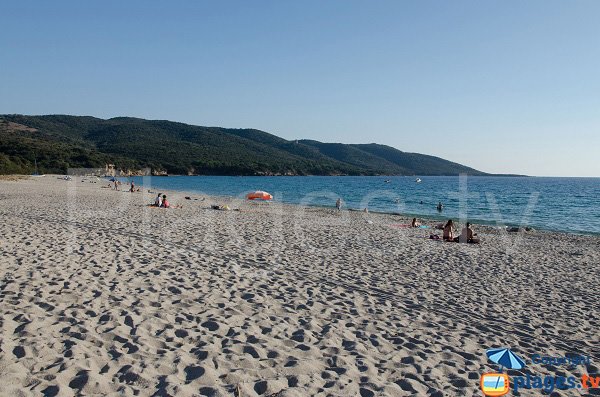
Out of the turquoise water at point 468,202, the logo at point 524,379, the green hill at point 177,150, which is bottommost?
the turquoise water at point 468,202

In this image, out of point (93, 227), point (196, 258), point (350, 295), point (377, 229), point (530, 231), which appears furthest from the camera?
point (530, 231)

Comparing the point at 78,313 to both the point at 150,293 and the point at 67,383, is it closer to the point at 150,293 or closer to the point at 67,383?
the point at 150,293

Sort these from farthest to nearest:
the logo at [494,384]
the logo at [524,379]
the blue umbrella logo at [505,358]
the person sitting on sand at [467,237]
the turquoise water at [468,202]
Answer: the turquoise water at [468,202] < the person sitting on sand at [467,237] < the blue umbrella logo at [505,358] < the logo at [524,379] < the logo at [494,384]

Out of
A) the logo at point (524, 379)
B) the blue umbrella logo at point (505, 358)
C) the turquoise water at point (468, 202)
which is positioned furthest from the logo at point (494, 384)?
the turquoise water at point (468, 202)

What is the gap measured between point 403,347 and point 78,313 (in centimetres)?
426

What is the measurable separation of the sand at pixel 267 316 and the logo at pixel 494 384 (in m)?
0.11

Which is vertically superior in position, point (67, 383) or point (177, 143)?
point (177, 143)

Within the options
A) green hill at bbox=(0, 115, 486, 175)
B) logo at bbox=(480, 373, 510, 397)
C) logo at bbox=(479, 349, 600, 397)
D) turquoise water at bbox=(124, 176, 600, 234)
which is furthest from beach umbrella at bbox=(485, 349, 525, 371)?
green hill at bbox=(0, 115, 486, 175)

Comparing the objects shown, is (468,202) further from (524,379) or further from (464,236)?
(524,379)

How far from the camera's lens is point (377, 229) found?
59.0ft

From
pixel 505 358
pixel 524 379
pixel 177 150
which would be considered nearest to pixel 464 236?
pixel 505 358

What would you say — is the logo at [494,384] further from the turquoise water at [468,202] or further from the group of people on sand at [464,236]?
the turquoise water at [468,202]

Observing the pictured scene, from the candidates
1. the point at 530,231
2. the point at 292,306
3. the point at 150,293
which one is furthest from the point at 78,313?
the point at 530,231

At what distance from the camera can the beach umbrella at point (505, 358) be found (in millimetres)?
4805
